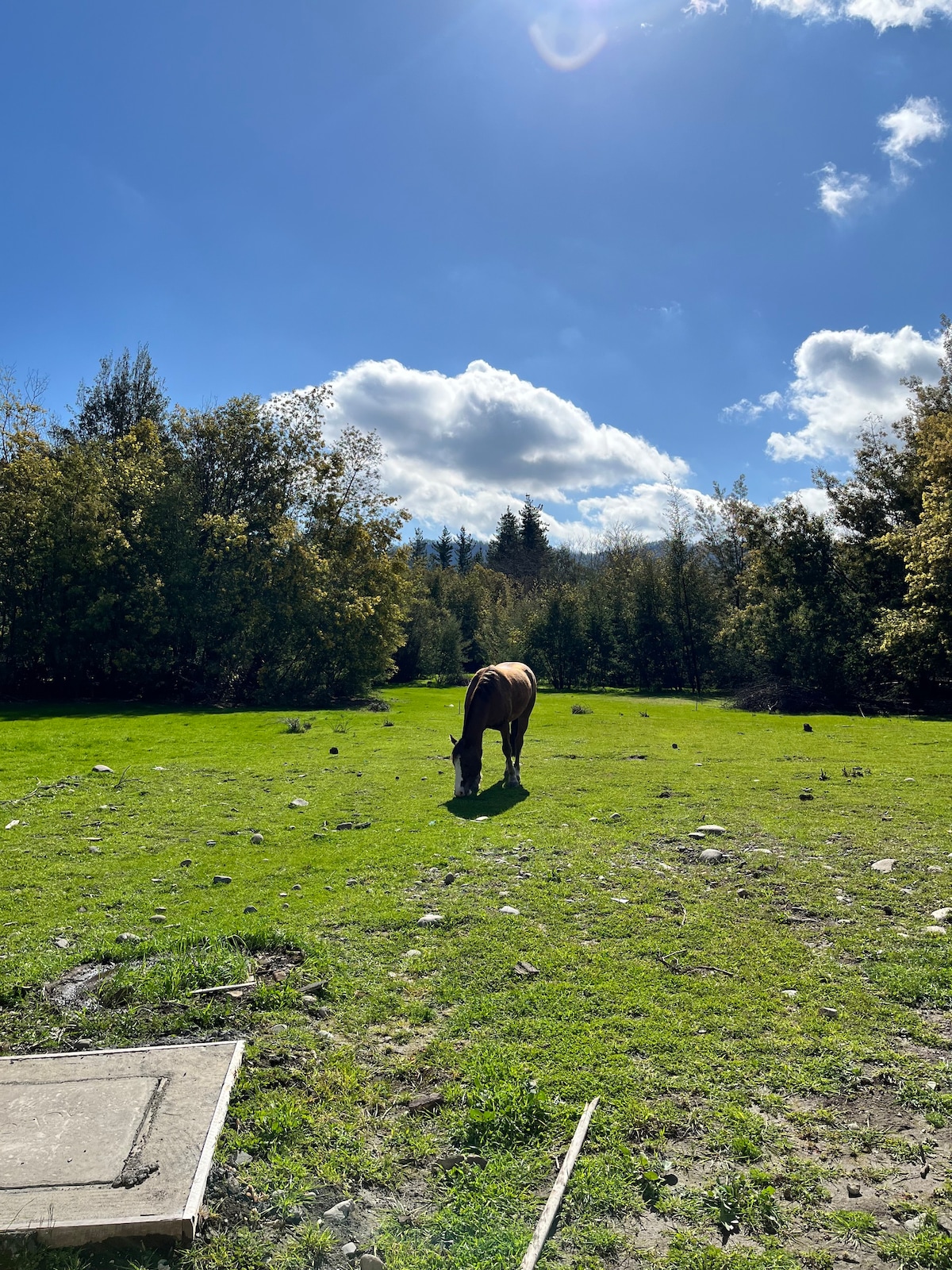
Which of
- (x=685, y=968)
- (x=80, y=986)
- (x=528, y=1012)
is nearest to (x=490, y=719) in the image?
(x=685, y=968)

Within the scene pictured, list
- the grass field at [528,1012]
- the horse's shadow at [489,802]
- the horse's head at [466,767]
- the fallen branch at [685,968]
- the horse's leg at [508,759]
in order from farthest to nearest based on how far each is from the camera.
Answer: the horse's leg at [508,759]
the horse's head at [466,767]
the horse's shadow at [489,802]
the fallen branch at [685,968]
the grass field at [528,1012]

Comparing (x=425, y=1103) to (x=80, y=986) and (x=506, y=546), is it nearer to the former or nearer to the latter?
(x=80, y=986)

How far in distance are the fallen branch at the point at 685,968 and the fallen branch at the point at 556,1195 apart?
180cm

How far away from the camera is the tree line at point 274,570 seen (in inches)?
1201

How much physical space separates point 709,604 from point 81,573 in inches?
1543

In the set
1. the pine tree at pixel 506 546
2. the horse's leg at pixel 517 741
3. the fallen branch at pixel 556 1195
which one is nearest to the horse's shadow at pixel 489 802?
the horse's leg at pixel 517 741

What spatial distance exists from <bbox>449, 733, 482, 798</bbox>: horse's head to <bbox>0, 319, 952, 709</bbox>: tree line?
70.3 ft

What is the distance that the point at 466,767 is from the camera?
12.2 meters

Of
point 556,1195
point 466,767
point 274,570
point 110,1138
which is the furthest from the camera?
point 274,570

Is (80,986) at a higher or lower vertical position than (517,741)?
lower

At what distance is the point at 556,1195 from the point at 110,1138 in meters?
1.98

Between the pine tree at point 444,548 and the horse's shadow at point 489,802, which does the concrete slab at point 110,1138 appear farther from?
the pine tree at point 444,548

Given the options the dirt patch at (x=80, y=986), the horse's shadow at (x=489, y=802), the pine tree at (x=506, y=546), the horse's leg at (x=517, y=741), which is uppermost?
the pine tree at (x=506, y=546)

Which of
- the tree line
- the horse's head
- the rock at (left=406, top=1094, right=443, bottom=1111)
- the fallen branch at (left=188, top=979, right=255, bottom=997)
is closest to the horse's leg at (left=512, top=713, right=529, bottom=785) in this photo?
the horse's head
